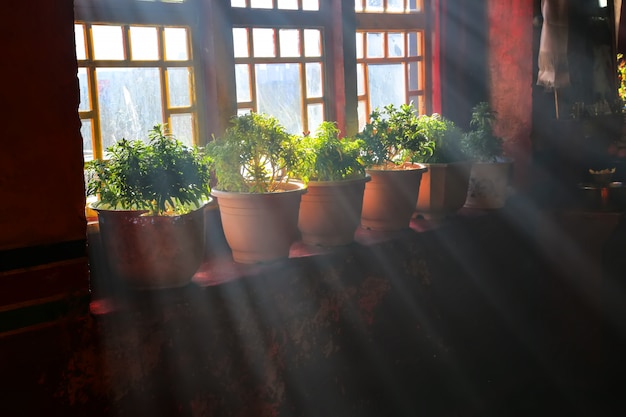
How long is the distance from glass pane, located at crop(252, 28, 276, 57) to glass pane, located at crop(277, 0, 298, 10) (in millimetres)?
139

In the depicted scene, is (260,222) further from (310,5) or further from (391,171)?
(310,5)

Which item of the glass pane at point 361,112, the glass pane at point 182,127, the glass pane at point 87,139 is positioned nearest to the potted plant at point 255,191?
the glass pane at point 182,127

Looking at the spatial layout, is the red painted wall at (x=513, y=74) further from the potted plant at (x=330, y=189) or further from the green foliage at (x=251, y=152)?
the green foliage at (x=251, y=152)

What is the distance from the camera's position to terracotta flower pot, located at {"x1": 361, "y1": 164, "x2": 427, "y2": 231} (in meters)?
3.37

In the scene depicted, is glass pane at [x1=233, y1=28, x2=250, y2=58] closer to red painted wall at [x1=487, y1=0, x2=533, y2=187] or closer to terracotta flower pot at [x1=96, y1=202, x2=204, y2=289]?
terracotta flower pot at [x1=96, y1=202, x2=204, y2=289]

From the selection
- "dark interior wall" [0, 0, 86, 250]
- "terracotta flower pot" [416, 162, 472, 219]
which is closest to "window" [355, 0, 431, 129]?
"terracotta flower pot" [416, 162, 472, 219]

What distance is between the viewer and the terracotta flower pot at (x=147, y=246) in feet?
8.16

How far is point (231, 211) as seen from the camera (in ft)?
9.23

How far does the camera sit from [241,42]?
3.37 m

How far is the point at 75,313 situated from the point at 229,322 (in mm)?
633

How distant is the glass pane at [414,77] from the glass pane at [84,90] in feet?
6.88

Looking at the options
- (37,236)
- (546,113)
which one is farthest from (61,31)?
(546,113)

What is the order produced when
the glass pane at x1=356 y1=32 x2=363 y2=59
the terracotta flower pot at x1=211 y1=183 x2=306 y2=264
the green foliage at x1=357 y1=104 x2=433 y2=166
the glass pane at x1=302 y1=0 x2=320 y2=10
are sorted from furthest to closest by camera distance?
the glass pane at x1=356 y1=32 x2=363 y2=59
the glass pane at x1=302 y1=0 x2=320 y2=10
the green foliage at x1=357 y1=104 x2=433 y2=166
the terracotta flower pot at x1=211 y1=183 x2=306 y2=264

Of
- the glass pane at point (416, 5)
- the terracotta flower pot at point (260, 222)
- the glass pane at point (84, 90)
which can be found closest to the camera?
the terracotta flower pot at point (260, 222)
